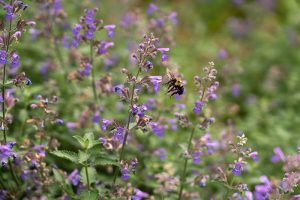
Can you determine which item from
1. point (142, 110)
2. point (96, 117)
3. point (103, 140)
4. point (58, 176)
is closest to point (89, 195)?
point (103, 140)

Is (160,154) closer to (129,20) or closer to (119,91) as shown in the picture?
(119,91)

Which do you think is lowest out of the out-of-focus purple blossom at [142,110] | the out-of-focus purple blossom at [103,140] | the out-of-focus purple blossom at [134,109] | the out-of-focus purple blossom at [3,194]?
the out-of-focus purple blossom at [3,194]

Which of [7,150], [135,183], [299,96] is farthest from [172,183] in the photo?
[299,96]

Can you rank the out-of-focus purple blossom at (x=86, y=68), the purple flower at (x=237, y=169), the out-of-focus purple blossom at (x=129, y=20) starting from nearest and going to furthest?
the purple flower at (x=237, y=169) → the out-of-focus purple blossom at (x=86, y=68) → the out-of-focus purple blossom at (x=129, y=20)

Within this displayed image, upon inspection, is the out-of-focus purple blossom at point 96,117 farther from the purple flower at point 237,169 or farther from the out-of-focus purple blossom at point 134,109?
the purple flower at point 237,169

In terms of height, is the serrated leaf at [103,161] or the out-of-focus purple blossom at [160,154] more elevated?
the out-of-focus purple blossom at [160,154]

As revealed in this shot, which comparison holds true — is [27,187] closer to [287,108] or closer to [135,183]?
[135,183]

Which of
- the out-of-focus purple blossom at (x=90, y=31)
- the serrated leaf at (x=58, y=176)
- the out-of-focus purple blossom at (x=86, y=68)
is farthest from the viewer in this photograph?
the out-of-focus purple blossom at (x=86, y=68)

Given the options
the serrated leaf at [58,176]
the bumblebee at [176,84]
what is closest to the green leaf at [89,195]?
the serrated leaf at [58,176]

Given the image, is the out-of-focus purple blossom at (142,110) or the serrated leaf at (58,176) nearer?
the out-of-focus purple blossom at (142,110)

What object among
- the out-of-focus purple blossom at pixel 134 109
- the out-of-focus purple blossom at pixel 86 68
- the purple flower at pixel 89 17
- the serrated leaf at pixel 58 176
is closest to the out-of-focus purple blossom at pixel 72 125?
the out-of-focus purple blossom at pixel 86 68

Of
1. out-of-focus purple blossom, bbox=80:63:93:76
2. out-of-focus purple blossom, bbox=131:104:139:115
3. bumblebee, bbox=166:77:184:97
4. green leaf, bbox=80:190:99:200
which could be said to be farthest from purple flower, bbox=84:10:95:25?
green leaf, bbox=80:190:99:200
